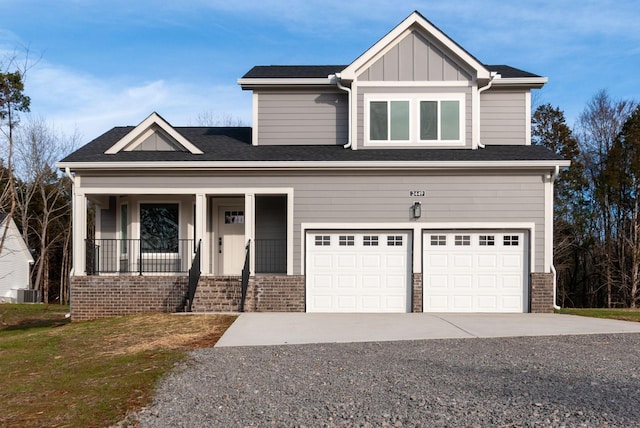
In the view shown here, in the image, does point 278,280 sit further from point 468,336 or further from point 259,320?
point 468,336

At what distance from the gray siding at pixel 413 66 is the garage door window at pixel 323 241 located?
4291 mm

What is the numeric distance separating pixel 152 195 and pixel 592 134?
78.8ft

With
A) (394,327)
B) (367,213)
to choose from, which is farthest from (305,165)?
(394,327)

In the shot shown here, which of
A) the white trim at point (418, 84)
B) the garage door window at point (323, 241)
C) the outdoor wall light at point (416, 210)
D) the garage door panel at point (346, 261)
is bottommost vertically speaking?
the garage door panel at point (346, 261)

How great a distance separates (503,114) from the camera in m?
16.8

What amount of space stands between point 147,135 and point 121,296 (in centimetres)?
418

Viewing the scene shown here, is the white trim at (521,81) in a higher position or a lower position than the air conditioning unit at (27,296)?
higher

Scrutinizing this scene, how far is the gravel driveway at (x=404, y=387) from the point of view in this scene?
218 inches

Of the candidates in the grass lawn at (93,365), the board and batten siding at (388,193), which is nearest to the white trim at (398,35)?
the board and batten siding at (388,193)

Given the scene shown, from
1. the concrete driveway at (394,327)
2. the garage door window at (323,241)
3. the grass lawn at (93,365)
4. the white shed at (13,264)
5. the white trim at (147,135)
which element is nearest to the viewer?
the grass lawn at (93,365)

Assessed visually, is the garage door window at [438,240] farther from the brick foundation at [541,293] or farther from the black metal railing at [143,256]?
the black metal railing at [143,256]

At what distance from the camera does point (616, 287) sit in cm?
3042

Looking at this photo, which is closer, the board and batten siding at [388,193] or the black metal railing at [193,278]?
the black metal railing at [193,278]

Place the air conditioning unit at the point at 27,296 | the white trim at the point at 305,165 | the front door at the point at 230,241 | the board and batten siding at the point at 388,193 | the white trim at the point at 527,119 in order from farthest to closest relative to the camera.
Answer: the air conditioning unit at the point at 27,296 → the front door at the point at 230,241 → the white trim at the point at 527,119 → the board and batten siding at the point at 388,193 → the white trim at the point at 305,165
